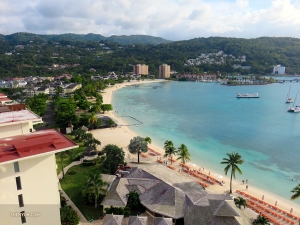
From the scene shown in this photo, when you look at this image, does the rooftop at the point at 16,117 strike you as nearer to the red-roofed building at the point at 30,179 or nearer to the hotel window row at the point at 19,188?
the red-roofed building at the point at 30,179

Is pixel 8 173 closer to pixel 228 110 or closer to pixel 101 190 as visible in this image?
pixel 101 190

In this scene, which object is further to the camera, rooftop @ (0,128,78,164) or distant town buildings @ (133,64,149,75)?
distant town buildings @ (133,64,149,75)

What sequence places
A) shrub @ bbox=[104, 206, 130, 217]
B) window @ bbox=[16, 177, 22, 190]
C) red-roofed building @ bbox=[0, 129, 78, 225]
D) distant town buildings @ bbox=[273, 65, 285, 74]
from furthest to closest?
distant town buildings @ bbox=[273, 65, 285, 74], shrub @ bbox=[104, 206, 130, 217], window @ bbox=[16, 177, 22, 190], red-roofed building @ bbox=[0, 129, 78, 225]

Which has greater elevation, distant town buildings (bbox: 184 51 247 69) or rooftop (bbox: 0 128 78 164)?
distant town buildings (bbox: 184 51 247 69)

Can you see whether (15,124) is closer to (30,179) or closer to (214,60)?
(30,179)

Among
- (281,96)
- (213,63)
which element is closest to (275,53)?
(213,63)

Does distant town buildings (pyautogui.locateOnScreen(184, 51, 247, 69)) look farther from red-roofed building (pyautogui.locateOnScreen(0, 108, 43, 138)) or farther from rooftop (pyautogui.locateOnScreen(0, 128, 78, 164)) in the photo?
rooftop (pyautogui.locateOnScreen(0, 128, 78, 164))

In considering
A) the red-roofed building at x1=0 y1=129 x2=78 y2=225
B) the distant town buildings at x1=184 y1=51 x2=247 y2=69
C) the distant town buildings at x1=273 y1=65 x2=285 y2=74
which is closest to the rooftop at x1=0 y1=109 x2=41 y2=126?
the red-roofed building at x1=0 y1=129 x2=78 y2=225

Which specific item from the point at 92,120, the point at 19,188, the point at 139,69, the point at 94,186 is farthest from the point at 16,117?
the point at 139,69
